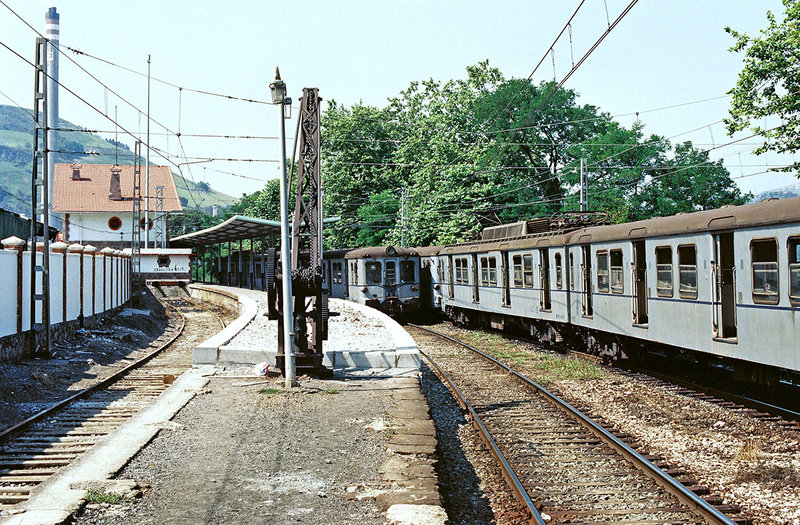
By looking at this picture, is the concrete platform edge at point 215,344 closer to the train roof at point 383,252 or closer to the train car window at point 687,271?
the train roof at point 383,252

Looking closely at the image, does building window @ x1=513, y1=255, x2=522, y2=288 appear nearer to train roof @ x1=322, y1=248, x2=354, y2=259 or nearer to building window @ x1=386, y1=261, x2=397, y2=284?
building window @ x1=386, y1=261, x2=397, y2=284

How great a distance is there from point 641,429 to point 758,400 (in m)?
2.39

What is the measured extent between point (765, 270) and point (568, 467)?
12.8ft

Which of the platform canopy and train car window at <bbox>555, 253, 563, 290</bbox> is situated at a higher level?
the platform canopy

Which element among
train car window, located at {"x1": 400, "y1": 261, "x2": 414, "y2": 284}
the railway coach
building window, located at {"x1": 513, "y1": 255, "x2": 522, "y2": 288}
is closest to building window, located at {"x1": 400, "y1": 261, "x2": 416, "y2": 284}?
train car window, located at {"x1": 400, "y1": 261, "x2": 414, "y2": 284}

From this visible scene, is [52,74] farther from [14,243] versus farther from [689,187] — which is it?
[14,243]

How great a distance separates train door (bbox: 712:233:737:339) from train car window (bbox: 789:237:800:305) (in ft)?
5.43

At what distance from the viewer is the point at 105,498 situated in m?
6.59

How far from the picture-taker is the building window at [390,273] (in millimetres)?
30255

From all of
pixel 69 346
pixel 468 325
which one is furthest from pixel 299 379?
pixel 468 325

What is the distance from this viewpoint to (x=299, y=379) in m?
13.6

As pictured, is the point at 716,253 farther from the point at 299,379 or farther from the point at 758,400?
the point at 299,379

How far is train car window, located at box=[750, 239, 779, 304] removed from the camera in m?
9.91

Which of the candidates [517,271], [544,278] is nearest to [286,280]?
[544,278]
